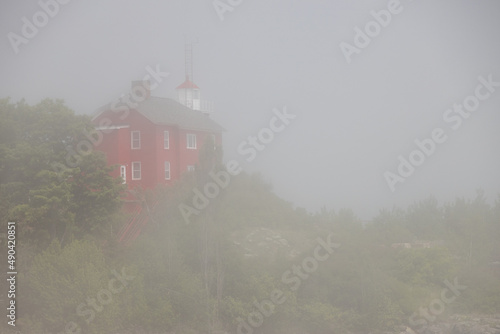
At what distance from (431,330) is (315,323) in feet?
26.2

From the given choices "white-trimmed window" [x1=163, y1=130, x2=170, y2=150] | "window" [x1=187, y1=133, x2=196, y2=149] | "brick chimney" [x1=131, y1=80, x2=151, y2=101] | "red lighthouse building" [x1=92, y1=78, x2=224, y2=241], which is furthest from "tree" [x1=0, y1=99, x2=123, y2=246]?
"window" [x1=187, y1=133, x2=196, y2=149]

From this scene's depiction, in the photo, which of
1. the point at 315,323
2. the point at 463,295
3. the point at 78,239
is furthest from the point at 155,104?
the point at 463,295

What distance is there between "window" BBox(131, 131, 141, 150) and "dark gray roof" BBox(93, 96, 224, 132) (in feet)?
4.80

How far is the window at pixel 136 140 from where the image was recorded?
41750mm

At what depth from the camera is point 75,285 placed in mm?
33000

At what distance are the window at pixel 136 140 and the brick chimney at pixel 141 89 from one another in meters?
3.85

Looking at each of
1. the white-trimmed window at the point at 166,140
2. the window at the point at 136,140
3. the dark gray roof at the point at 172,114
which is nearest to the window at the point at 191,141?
the dark gray roof at the point at 172,114

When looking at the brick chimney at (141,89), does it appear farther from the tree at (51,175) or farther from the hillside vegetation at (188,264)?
the hillside vegetation at (188,264)

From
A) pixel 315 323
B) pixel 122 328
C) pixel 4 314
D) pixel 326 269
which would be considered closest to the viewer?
pixel 4 314

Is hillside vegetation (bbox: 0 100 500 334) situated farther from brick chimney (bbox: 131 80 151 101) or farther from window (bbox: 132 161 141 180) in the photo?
brick chimney (bbox: 131 80 151 101)

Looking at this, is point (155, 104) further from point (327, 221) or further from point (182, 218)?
point (327, 221)

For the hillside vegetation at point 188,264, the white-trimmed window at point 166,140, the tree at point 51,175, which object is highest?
the white-trimmed window at point 166,140

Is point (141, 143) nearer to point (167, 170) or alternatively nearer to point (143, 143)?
point (143, 143)

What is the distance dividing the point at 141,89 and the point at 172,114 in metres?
3.14
